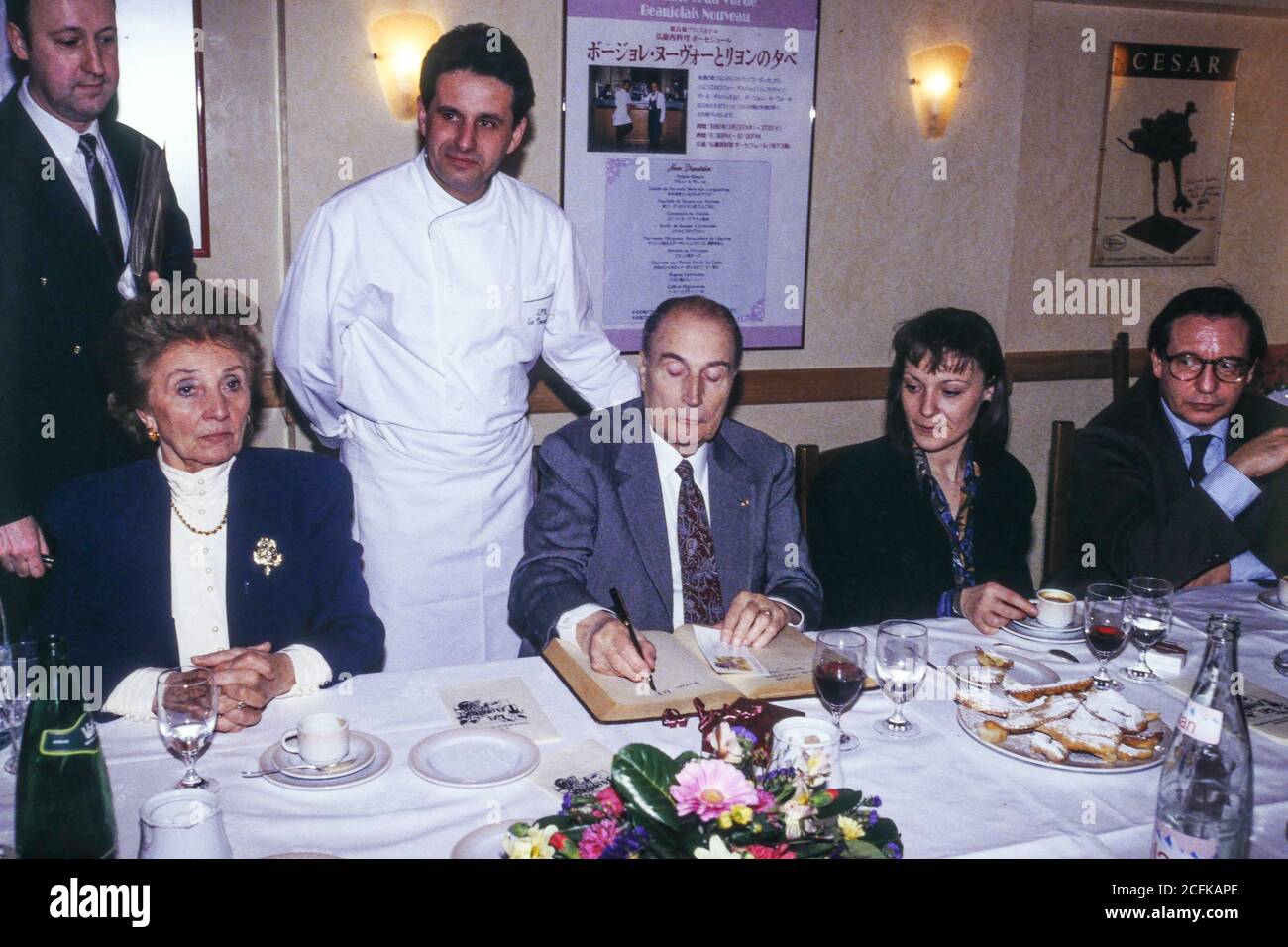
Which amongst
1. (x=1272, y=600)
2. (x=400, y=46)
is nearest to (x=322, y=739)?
(x=1272, y=600)

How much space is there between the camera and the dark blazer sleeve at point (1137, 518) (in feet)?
7.95

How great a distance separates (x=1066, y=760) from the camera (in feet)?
5.01

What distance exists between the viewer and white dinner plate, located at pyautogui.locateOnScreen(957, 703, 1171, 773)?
4.94 ft

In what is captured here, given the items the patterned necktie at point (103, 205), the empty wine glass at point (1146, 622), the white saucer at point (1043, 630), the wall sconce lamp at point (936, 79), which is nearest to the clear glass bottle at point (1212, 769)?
the empty wine glass at point (1146, 622)

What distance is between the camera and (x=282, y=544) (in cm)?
206

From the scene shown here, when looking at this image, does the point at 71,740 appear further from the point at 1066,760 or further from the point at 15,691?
the point at 1066,760

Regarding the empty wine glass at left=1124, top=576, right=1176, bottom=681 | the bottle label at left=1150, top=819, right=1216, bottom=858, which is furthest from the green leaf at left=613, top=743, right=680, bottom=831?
the empty wine glass at left=1124, top=576, right=1176, bottom=681

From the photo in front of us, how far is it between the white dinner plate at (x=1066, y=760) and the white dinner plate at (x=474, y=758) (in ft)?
2.15

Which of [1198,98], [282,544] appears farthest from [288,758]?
[1198,98]

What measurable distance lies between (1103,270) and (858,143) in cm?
139

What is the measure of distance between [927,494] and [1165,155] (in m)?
3.12

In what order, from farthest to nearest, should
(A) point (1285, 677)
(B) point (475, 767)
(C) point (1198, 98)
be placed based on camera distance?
(C) point (1198, 98), (A) point (1285, 677), (B) point (475, 767)
